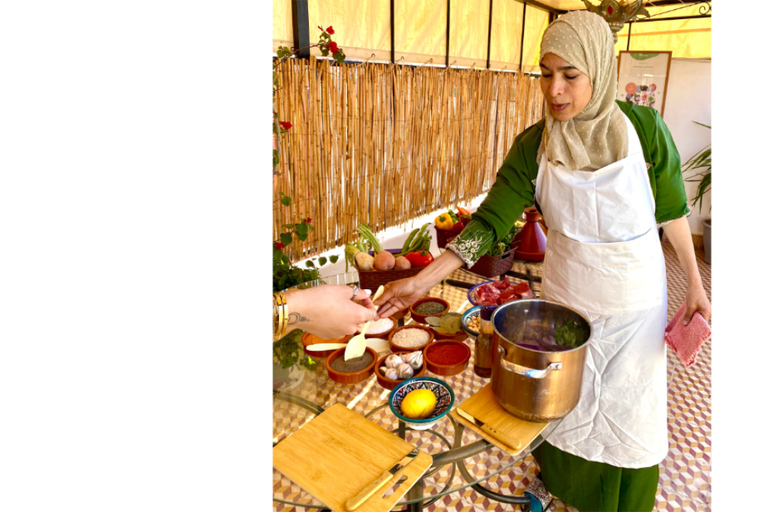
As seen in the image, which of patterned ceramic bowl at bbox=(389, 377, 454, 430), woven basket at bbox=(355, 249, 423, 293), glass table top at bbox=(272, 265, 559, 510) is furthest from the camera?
woven basket at bbox=(355, 249, 423, 293)

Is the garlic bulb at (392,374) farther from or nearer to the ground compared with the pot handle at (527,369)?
nearer to the ground

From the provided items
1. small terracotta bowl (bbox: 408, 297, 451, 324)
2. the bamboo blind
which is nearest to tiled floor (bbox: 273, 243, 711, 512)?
small terracotta bowl (bbox: 408, 297, 451, 324)

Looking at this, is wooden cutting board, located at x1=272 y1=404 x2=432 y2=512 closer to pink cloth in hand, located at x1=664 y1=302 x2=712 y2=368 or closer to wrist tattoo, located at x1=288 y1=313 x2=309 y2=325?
wrist tattoo, located at x1=288 y1=313 x2=309 y2=325

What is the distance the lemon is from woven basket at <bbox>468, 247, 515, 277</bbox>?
5.14ft

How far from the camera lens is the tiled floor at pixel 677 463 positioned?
6.70ft

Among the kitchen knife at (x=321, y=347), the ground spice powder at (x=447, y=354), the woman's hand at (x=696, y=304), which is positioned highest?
the woman's hand at (x=696, y=304)

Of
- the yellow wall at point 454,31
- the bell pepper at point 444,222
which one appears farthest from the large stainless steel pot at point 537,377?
the yellow wall at point 454,31

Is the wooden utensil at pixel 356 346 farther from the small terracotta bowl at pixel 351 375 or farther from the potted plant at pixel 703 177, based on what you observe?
the potted plant at pixel 703 177

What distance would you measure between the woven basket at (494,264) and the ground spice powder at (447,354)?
1.25 meters

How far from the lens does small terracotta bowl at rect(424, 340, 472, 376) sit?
1.44m

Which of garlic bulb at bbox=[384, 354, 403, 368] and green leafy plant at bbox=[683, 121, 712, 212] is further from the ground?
green leafy plant at bbox=[683, 121, 712, 212]

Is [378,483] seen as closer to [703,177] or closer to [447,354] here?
[447,354]

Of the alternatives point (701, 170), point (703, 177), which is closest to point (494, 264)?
point (703, 177)
